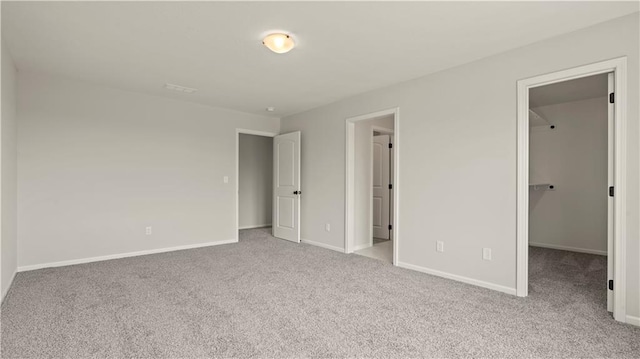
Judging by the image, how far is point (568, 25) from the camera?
2.46 m

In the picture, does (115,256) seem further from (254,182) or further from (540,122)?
(540,122)

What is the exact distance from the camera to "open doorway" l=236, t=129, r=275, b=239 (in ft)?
22.8

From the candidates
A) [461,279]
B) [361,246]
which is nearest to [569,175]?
[461,279]

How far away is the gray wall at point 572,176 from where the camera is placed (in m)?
4.56

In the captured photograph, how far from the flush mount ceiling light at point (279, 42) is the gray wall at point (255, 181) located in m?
4.55

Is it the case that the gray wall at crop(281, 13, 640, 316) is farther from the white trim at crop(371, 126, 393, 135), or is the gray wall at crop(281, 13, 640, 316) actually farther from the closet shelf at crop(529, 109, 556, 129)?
the closet shelf at crop(529, 109, 556, 129)

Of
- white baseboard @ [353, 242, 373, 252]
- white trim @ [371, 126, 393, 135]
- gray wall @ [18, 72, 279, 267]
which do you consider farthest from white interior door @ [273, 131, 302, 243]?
white trim @ [371, 126, 393, 135]

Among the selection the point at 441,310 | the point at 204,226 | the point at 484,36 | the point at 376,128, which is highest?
the point at 484,36

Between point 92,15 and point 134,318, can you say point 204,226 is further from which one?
point 92,15

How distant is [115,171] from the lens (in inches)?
→ 165

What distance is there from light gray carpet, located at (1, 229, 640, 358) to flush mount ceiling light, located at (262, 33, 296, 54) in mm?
2233

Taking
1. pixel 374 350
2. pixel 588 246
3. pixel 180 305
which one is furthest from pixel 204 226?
pixel 588 246

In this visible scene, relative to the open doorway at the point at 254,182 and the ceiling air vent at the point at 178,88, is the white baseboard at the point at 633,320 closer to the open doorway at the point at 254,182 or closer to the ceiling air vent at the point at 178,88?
the ceiling air vent at the point at 178,88

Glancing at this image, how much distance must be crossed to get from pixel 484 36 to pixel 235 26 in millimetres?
2114
